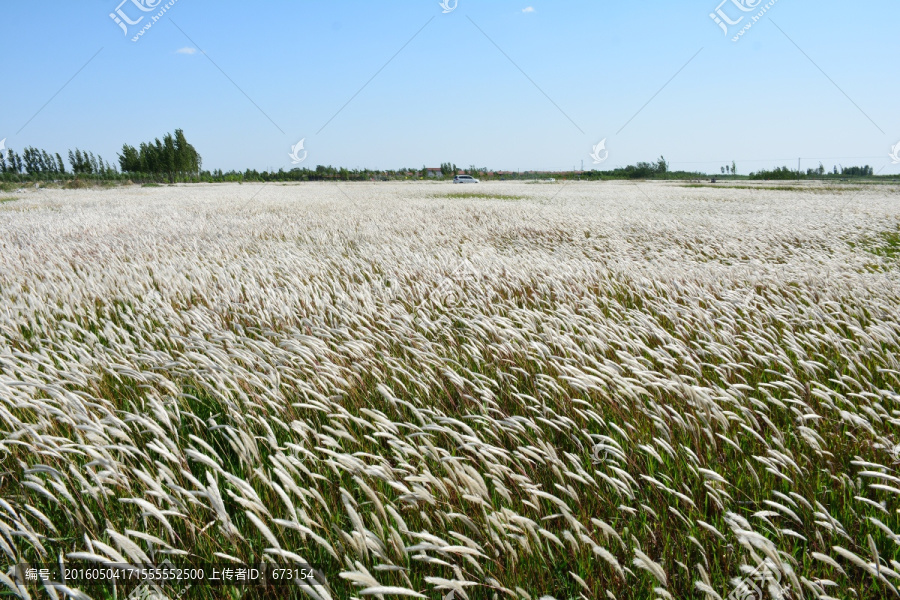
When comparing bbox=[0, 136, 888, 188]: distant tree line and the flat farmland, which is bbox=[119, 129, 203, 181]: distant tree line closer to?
bbox=[0, 136, 888, 188]: distant tree line

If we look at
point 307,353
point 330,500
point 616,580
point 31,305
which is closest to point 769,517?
point 616,580

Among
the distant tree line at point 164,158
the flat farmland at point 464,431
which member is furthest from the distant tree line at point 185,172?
the flat farmland at point 464,431

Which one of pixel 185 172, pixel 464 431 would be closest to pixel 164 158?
pixel 185 172

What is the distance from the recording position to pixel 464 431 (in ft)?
9.42

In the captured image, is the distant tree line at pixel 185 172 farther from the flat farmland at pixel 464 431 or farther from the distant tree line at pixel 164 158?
the flat farmland at pixel 464 431

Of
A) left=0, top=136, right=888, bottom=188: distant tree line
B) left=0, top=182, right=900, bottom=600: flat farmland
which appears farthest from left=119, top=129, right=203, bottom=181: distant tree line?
left=0, top=182, right=900, bottom=600: flat farmland

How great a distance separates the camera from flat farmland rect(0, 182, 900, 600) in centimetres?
182

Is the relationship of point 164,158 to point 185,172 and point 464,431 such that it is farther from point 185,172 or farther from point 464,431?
point 464,431

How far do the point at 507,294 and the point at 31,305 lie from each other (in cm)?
501

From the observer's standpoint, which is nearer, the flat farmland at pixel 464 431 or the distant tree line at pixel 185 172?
the flat farmland at pixel 464 431

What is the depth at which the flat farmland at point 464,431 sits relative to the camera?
1.82 m

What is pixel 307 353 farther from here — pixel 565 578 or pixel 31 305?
pixel 31 305

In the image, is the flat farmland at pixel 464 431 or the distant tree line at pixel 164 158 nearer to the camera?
the flat farmland at pixel 464 431

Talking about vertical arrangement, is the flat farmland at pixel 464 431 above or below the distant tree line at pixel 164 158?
below
